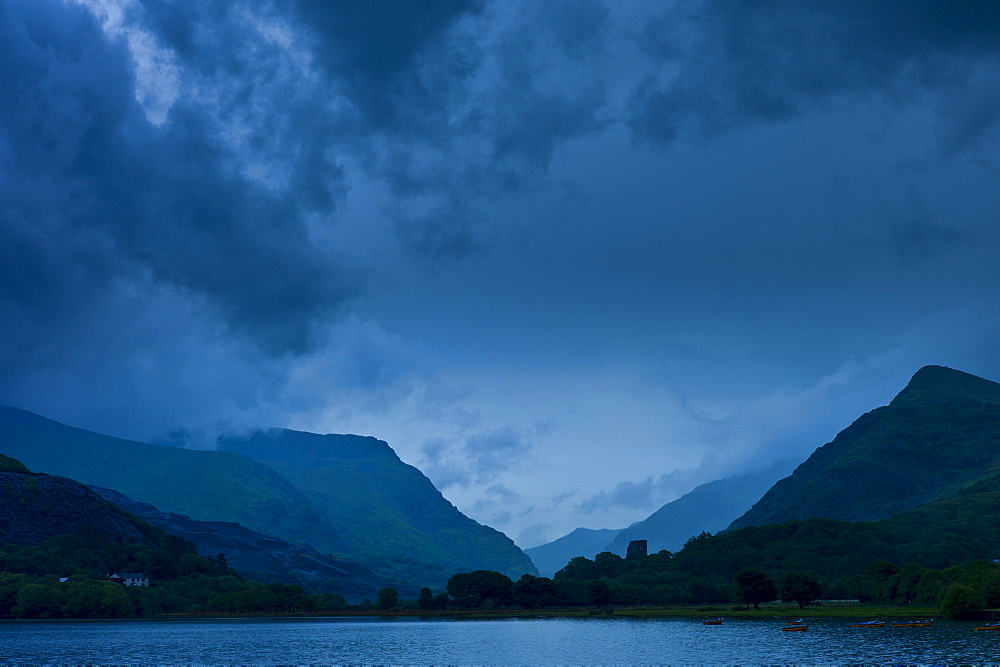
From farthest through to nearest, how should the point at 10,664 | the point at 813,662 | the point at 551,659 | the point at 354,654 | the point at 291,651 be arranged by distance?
the point at 291,651 → the point at 354,654 → the point at 551,659 → the point at 10,664 → the point at 813,662

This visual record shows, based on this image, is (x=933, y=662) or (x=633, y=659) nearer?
(x=933, y=662)

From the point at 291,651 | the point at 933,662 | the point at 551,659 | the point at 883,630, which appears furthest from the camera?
the point at 883,630

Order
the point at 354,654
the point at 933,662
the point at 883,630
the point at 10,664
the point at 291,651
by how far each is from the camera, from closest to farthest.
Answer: the point at 933,662, the point at 10,664, the point at 354,654, the point at 291,651, the point at 883,630

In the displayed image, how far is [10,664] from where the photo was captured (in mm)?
137125

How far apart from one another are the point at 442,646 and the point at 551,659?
40.8 meters

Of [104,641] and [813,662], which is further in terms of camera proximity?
[104,641]

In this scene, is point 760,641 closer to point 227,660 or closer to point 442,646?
point 442,646

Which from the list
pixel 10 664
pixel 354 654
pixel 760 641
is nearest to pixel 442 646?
pixel 354 654

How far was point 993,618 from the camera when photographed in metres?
197

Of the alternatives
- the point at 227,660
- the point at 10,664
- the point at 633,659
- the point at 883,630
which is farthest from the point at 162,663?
the point at 883,630

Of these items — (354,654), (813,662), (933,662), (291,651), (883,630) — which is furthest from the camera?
(883,630)

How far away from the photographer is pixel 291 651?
175m

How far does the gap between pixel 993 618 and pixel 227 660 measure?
174 meters

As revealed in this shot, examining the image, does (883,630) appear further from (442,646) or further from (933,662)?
(442,646)
